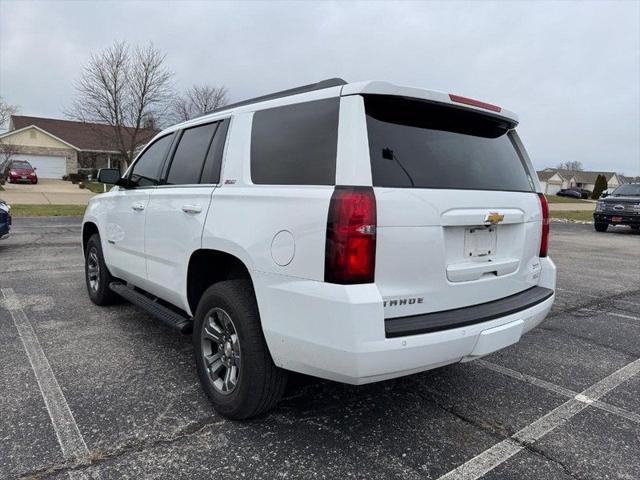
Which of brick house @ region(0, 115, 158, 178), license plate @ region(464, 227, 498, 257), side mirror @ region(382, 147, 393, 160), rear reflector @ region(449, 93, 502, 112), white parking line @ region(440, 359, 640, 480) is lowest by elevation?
white parking line @ region(440, 359, 640, 480)

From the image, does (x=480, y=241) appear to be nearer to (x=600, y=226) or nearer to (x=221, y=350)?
(x=221, y=350)

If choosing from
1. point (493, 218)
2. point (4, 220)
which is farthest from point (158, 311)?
point (4, 220)

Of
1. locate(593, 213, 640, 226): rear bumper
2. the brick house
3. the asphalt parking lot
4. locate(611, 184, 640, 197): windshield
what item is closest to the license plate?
the asphalt parking lot

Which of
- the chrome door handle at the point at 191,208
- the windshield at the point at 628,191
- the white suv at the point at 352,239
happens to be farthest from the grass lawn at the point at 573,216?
the chrome door handle at the point at 191,208

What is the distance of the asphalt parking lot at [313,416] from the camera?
2.49 m

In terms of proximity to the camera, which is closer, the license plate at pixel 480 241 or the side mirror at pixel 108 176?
A: the license plate at pixel 480 241

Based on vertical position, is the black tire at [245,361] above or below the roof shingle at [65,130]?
below

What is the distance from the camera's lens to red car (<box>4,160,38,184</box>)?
33.7 m

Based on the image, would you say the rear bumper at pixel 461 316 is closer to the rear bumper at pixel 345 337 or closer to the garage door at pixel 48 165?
the rear bumper at pixel 345 337

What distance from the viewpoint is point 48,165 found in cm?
4338

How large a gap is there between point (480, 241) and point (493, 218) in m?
0.15

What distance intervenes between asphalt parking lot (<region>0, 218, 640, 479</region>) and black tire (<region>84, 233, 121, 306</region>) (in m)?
0.38

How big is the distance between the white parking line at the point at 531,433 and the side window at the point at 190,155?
246 cm

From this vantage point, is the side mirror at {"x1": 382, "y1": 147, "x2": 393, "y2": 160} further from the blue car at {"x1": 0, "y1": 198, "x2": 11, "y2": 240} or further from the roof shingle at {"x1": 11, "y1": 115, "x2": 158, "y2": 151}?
the roof shingle at {"x1": 11, "y1": 115, "x2": 158, "y2": 151}
